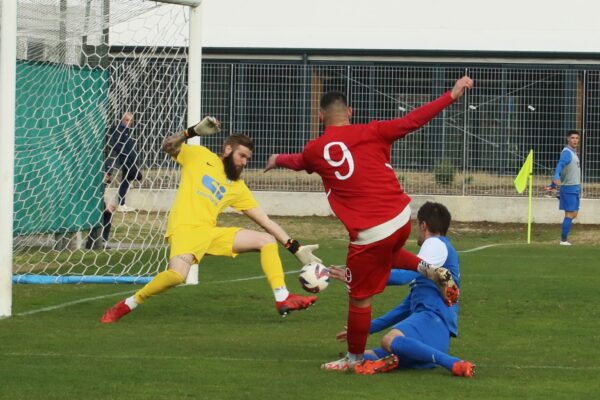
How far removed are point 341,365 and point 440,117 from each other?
18217mm

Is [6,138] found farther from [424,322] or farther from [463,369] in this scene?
[463,369]

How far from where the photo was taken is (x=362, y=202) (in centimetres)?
832

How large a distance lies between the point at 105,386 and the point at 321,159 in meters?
2.09

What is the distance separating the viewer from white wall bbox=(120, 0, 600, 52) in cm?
3325

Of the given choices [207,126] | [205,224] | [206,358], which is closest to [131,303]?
[205,224]

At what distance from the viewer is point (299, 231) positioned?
23.3 m

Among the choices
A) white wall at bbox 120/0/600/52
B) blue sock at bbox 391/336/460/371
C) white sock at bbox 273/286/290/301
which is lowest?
blue sock at bbox 391/336/460/371

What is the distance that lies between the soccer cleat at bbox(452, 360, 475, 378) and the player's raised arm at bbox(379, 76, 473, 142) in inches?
60.7

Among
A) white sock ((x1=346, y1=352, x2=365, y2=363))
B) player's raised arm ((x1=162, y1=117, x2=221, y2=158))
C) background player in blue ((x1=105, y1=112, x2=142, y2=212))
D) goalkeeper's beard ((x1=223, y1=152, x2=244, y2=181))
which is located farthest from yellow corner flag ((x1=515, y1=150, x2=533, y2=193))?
white sock ((x1=346, y1=352, x2=365, y2=363))

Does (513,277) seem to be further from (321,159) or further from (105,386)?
(105,386)

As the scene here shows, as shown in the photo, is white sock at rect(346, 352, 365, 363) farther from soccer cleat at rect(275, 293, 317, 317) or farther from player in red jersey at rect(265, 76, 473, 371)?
soccer cleat at rect(275, 293, 317, 317)

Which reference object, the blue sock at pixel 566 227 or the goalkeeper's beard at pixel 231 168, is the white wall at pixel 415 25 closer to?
the blue sock at pixel 566 227

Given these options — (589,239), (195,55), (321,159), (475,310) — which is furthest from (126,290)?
(589,239)

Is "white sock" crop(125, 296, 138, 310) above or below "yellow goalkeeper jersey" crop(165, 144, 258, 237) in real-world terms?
below
